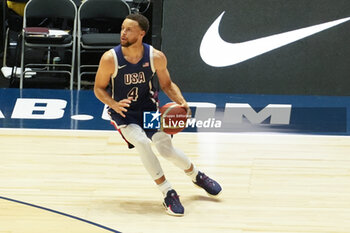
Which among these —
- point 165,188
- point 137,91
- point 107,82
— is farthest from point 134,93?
point 165,188

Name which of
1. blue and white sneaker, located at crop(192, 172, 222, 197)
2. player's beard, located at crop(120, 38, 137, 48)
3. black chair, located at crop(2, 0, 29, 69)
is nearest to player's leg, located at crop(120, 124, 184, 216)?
blue and white sneaker, located at crop(192, 172, 222, 197)

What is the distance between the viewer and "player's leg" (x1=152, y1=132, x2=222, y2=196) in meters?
6.63

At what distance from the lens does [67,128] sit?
9070 mm

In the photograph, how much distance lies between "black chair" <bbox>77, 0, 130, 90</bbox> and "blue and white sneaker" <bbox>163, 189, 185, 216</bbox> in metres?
4.17

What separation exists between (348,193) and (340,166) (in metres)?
0.84

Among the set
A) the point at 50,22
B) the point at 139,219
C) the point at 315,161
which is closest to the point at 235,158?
the point at 315,161

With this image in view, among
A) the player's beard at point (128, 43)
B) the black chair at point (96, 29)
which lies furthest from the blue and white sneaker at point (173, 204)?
the black chair at point (96, 29)

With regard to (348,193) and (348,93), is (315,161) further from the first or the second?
(348,93)

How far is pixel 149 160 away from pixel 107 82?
72 cm

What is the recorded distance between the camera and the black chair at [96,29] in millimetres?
10414

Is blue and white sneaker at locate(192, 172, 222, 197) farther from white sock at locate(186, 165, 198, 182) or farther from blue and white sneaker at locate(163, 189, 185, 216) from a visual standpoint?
blue and white sneaker at locate(163, 189, 185, 216)

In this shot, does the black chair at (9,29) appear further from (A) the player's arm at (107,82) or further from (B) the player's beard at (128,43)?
(B) the player's beard at (128,43)

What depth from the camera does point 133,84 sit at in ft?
21.6

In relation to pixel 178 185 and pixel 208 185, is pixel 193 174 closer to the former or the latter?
pixel 208 185
